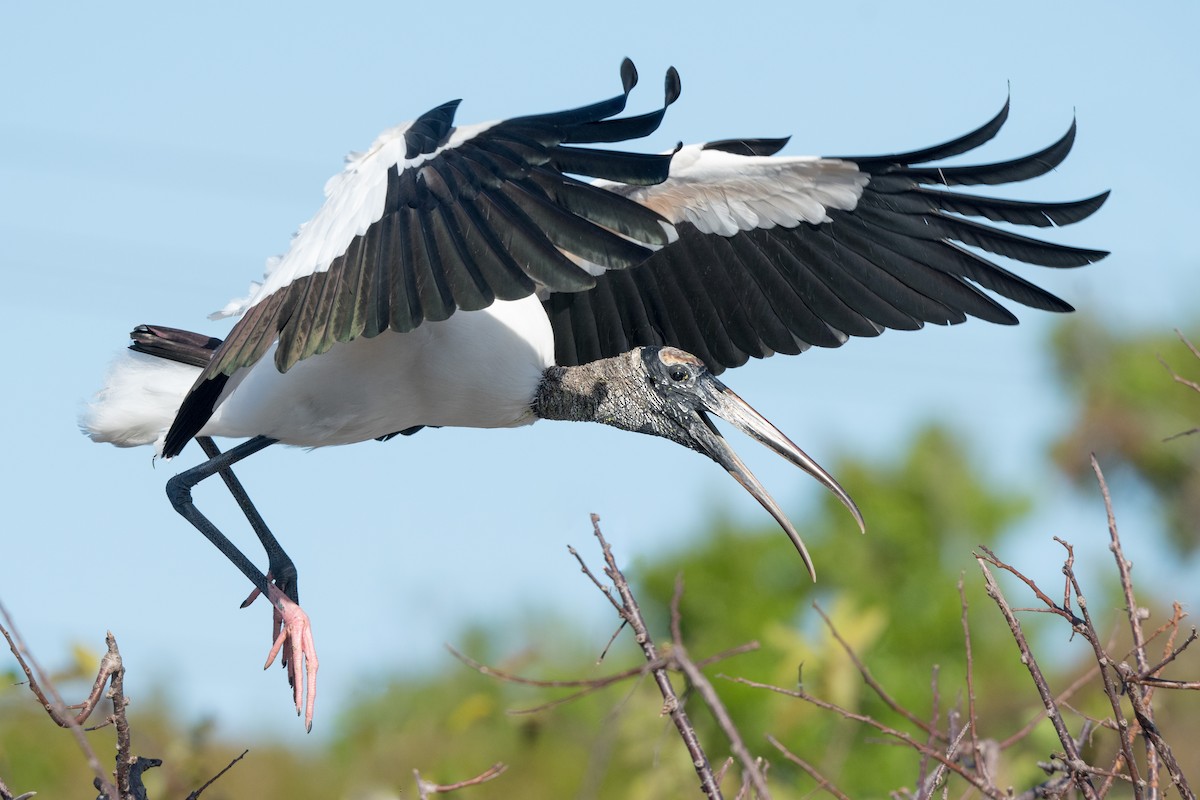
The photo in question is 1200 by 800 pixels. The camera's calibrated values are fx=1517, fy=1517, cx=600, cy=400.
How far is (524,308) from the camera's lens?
462 cm

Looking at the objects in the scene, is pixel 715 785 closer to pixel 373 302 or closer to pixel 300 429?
pixel 373 302

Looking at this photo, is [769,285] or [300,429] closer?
[300,429]

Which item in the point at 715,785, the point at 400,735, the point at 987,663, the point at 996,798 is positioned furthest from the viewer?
the point at 987,663

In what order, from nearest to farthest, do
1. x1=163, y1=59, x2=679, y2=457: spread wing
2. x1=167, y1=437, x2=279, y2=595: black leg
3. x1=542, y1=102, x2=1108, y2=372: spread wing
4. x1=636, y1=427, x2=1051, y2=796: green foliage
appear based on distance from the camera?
x1=163, y1=59, x2=679, y2=457: spread wing, x1=542, y1=102, x2=1108, y2=372: spread wing, x1=167, y1=437, x2=279, y2=595: black leg, x1=636, y1=427, x2=1051, y2=796: green foliage

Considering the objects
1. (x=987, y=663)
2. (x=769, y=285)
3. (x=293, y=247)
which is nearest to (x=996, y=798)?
(x=293, y=247)

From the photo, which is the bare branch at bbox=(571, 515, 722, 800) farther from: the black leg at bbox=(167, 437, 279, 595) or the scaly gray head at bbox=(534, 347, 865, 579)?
the black leg at bbox=(167, 437, 279, 595)

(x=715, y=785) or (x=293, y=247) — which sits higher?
(x=293, y=247)

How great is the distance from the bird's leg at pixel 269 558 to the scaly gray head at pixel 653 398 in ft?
3.10

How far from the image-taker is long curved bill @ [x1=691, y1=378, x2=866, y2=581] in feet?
12.7

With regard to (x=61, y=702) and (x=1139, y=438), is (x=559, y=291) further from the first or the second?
(x=1139, y=438)

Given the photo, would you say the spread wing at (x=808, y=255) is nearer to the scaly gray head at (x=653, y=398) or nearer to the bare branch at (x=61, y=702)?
the scaly gray head at (x=653, y=398)

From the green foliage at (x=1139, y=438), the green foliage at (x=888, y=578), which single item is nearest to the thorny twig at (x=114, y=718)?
the green foliage at (x=888, y=578)

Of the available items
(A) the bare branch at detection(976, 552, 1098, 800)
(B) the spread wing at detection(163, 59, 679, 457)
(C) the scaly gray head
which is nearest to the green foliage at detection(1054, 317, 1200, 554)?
(C) the scaly gray head

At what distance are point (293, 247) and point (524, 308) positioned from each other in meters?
0.98
